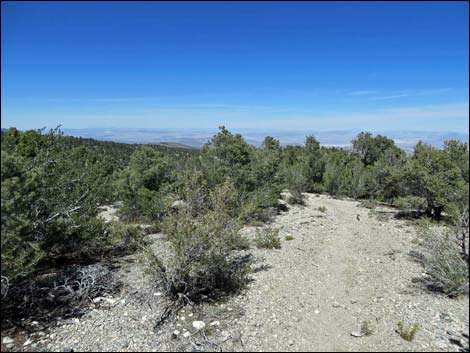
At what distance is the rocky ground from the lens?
221 inches

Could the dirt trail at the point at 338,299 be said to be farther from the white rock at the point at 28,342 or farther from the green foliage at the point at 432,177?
the white rock at the point at 28,342

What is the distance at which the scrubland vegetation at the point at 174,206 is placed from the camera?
21.2ft

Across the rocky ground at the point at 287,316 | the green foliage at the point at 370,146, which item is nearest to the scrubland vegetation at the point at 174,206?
the rocky ground at the point at 287,316

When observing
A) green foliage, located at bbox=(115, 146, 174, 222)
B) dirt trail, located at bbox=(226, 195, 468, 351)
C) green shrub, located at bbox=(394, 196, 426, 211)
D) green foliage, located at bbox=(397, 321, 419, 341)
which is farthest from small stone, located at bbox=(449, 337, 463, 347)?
green shrub, located at bbox=(394, 196, 426, 211)

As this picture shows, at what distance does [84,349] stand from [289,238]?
8.58 m

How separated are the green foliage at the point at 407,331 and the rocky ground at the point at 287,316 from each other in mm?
103

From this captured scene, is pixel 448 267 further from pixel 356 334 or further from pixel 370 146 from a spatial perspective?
pixel 370 146

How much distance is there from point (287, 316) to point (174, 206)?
4243 millimetres

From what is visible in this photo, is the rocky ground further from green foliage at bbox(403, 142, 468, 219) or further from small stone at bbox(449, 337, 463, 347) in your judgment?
green foliage at bbox(403, 142, 468, 219)

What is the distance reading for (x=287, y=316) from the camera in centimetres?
662

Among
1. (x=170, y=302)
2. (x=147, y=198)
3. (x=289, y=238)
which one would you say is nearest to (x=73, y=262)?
(x=170, y=302)

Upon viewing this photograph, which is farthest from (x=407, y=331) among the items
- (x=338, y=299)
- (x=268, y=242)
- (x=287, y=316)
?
(x=268, y=242)

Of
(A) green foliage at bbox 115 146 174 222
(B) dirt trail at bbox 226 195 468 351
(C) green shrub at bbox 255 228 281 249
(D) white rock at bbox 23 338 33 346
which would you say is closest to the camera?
(D) white rock at bbox 23 338 33 346

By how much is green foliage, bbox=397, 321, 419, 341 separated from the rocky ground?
103mm
